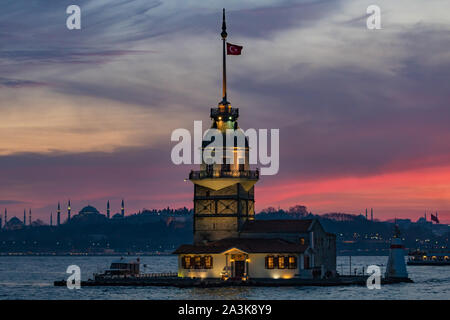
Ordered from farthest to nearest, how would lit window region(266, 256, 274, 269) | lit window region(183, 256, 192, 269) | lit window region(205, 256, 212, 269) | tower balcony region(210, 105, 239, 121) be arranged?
tower balcony region(210, 105, 239, 121) → lit window region(183, 256, 192, 269) → lit window region(205, 256, 212, 269) → lit window region(266, 256, 274, 269)

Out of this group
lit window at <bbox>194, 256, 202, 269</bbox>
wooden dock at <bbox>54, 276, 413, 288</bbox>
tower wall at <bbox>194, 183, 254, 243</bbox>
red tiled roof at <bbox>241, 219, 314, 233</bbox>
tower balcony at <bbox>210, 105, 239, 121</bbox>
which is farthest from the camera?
tower balcony at <bbox>210, 105, 239, 121</bbox>

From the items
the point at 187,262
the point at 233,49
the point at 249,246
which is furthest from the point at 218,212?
the point at 233,49

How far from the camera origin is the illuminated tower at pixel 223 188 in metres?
96.2

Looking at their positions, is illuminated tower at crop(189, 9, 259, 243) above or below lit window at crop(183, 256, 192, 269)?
above

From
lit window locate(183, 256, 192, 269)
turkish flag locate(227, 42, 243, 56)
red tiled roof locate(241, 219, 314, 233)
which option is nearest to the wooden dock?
lit window locate(183, 256, 192, 269)

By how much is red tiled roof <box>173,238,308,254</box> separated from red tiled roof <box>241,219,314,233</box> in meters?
1.57

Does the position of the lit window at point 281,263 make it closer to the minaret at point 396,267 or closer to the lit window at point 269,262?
the lit window at point 269,262

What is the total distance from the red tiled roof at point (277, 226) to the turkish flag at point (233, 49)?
17.7m

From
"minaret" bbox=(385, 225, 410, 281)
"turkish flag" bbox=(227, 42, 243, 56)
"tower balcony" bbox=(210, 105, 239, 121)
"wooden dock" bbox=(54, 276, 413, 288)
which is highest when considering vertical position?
"turkish flag" bbox=(227, 42, 243, 56)

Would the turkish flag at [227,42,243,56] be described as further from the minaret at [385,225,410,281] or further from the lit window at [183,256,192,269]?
the minaret at [385,225,410,281]

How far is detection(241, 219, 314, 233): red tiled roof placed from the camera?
311 ft

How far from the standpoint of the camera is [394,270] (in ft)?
319
